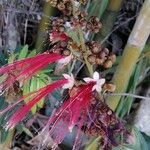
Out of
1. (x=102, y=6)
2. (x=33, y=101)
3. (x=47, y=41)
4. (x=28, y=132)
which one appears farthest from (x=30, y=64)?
(x=28, y=132)

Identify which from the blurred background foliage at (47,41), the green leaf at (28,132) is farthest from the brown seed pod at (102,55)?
the green leaf at (28,132)

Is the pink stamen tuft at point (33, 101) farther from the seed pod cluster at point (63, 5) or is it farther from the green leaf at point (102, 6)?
the green leaf at point (102, 6)

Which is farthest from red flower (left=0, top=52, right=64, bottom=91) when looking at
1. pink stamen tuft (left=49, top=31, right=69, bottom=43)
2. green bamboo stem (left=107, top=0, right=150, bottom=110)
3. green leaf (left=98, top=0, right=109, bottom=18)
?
green leaf (left=98, top=0, right=109, bottom=18)

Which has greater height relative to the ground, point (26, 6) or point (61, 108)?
Answer: point (26, 6)

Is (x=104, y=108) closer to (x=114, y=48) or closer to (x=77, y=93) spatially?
(x=77, y=93)

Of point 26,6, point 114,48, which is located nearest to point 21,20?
point 26,6

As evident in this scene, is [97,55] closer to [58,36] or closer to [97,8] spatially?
[58,36]
